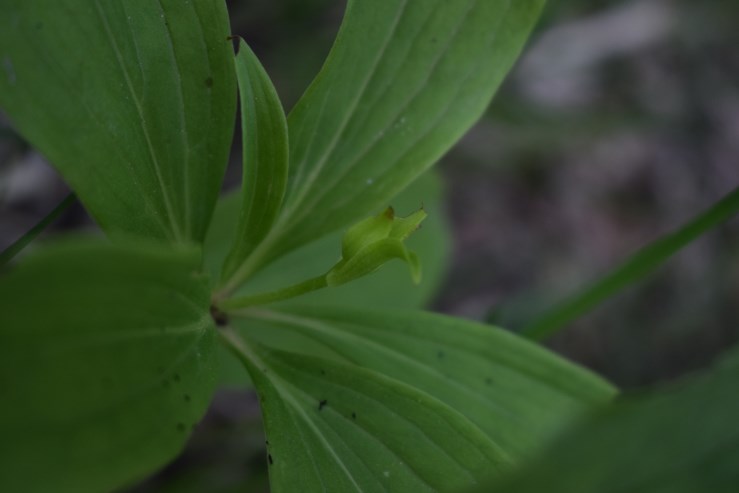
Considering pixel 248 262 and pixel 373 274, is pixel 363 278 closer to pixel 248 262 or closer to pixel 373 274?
pixel 373 274

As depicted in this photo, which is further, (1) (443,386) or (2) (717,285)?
(2) (717,285)

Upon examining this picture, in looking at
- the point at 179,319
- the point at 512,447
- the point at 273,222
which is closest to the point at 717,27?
the point at 512,447

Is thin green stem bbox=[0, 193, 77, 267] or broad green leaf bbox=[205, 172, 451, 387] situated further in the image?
broad green leaf bbox=[205, 172, 451, 387]

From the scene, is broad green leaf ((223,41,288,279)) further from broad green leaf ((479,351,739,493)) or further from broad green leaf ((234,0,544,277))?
broad green leaf ((479,351,739,493))

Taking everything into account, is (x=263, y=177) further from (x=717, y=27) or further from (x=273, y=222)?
(x=717, y=27)

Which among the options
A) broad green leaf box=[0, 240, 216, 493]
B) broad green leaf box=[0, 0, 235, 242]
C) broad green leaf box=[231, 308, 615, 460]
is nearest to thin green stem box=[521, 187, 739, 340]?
broad green leaf box=[231, 308, 615, 460]

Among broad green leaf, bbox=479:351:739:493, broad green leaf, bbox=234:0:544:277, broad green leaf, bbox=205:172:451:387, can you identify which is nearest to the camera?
broad green leaf, bbox=479:351:739:493
